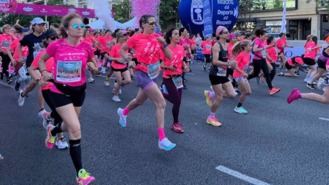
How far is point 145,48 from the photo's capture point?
19.2ft

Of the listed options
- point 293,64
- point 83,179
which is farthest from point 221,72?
point 293,64

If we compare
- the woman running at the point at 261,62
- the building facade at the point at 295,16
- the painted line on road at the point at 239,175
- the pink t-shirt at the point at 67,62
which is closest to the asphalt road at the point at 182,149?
the painted line on road at the point at 239,175

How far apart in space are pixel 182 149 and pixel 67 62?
2122mm

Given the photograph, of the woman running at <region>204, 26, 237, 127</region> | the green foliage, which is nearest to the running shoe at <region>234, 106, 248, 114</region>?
the woman running at <region>204, 26, 237, 127</region>

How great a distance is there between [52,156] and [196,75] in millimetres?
10719

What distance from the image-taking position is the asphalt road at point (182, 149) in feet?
15.3

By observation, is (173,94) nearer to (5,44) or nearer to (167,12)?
(5,44)

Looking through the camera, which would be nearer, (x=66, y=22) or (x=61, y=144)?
(x=66, y=22)

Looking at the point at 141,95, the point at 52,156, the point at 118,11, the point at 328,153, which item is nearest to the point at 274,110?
the point at 328,153

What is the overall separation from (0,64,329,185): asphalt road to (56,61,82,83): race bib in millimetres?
1057

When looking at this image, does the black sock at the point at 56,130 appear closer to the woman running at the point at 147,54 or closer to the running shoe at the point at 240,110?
the woman running at the point at 147,54

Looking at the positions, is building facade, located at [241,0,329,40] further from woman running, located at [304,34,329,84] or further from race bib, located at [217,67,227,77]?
race bib, located at [217,67,227,77]

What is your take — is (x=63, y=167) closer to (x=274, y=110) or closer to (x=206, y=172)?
(x=206, y=172)

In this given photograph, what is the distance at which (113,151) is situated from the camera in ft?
18.6
